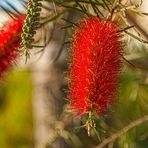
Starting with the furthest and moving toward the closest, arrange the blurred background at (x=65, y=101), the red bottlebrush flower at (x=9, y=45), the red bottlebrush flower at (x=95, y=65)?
the blurred background at (x=65, y=101) < the red bottlebrush flower at (x=9, y=45) < the red bottlebrush flower at (x=95, y=65)

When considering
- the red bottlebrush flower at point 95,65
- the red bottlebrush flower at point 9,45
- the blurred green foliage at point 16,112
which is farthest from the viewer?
the blurred green foliage at point 16,112

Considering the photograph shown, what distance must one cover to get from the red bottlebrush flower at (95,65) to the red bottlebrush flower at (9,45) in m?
0.12

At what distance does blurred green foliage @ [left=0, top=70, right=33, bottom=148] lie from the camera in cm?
698

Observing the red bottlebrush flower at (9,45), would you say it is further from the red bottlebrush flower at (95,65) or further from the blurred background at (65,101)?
the blurred background at (65,101)

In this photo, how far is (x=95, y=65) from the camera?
30.4 inches

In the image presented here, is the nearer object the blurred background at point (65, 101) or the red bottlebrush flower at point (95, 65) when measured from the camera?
the red bottlebrush flower at point (95, 65)

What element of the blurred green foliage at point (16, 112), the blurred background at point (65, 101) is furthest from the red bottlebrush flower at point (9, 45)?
the blurred green foliage at point (16, 112)

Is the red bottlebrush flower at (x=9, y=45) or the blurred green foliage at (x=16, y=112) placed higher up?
the red bottlebrush flower at (x=9, y=45)

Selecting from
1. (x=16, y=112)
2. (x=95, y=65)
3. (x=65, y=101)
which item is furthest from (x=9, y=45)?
(x=16, y=112)

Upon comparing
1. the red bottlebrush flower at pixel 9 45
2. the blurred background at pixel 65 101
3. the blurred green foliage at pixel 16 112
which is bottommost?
the blurred green foliage at pixel 16 112

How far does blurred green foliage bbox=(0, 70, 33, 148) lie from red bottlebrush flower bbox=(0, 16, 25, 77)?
583cm

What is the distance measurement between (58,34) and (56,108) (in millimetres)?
336

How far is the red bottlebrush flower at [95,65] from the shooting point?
771 mm

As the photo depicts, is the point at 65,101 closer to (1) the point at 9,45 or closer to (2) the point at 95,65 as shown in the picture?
(1) the point at 9,45
